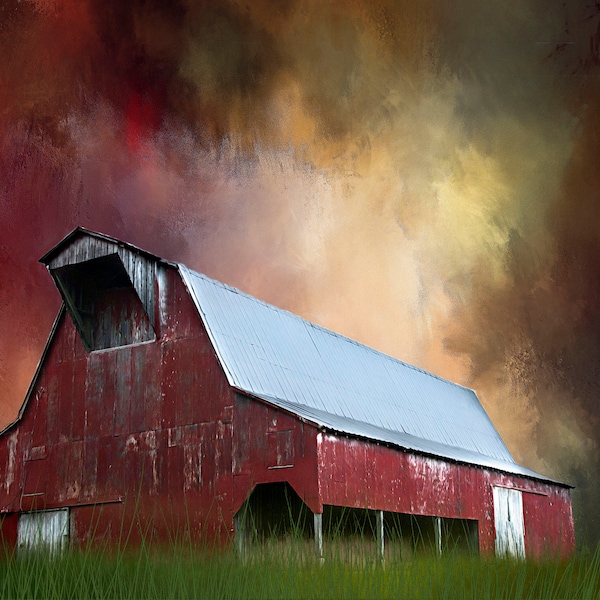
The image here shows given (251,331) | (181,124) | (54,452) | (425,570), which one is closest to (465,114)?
(181,124)

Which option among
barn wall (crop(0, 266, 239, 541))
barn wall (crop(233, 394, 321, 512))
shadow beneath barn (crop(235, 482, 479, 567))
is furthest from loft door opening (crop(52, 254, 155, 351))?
shadow beneath barn (crop(235, 482, 479, 567))

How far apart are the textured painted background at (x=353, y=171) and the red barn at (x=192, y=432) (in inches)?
719

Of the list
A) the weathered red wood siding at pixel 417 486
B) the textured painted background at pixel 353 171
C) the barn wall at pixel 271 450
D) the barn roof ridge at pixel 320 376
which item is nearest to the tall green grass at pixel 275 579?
the weathered red wood siding at pixel 417 486

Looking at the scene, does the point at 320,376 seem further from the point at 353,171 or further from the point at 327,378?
the point at 353,171

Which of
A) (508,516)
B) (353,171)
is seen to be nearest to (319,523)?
(508,516)

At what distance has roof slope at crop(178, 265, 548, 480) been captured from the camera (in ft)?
65.4

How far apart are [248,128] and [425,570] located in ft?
119

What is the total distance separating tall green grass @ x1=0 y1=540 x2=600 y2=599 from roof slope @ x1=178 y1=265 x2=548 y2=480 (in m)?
8.88

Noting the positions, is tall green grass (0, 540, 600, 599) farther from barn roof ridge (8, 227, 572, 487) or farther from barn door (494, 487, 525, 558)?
barn door (494, 487, 525, 558)

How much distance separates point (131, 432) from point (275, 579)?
1292 cm

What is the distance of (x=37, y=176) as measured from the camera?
1564 inches

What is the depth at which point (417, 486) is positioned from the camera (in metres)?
20.4

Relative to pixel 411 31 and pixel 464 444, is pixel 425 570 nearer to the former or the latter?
pixel 464 444

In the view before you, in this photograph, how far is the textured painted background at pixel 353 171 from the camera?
38.8 m
